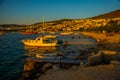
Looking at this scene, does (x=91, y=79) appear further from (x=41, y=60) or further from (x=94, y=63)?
(x=41, y=60)

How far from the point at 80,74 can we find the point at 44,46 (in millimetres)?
38685

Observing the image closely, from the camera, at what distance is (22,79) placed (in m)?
19.6

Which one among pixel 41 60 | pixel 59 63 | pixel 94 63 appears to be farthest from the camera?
pixel 41 60

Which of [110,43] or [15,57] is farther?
[110,43]

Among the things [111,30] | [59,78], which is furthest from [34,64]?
[111,30]

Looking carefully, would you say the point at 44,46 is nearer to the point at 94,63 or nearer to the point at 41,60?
the point at 41,60

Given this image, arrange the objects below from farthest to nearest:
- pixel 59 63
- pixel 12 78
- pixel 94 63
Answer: pixel 59 63, pixel 12 78, pixel 94 63

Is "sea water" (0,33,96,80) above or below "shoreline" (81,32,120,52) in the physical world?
below

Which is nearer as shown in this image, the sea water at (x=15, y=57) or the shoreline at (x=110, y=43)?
the sea water at (x=15, y=57)

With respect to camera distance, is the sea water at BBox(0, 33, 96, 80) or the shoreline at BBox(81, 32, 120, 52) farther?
the shoreline at BBox(81, 32, 120, 52)

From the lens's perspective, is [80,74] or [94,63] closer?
[80,74]

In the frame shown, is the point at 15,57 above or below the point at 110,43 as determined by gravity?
below

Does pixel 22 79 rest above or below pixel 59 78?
below

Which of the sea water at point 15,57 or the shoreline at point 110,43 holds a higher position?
the shoreline at point 110,43
